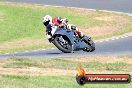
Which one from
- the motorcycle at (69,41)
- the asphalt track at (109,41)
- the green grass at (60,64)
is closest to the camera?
the motorcycle at (69,41)

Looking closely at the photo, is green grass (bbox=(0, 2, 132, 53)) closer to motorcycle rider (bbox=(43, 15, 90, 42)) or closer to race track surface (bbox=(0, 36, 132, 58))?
race track surface (bbox=(0, 36, 132, 58))

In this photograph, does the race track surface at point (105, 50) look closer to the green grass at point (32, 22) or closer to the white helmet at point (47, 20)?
the green grass at point (32, 22)

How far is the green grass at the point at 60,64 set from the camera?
73.0 ft

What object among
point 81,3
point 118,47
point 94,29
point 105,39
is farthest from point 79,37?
point 81,3

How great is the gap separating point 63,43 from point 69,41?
24cm

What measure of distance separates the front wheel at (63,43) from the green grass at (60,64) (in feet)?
16.5

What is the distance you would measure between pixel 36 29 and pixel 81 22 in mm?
4061

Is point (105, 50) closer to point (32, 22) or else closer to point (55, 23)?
point (32, 22)

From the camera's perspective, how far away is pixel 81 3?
5425cm

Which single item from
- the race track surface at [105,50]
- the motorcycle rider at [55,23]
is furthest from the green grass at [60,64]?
the motorcycle rider at [55,23]

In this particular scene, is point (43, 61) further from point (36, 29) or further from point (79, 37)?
point (36, 29)

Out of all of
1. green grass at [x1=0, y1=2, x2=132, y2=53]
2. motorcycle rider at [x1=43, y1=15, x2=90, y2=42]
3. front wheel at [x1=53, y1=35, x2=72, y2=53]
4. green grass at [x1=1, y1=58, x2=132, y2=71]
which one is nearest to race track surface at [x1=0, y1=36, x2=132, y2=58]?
green grass at [x1=0, y1=2, x2=132, y2=53]

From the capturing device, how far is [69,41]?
16.8m

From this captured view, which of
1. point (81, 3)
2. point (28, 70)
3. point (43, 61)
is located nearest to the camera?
point (28, 70)
